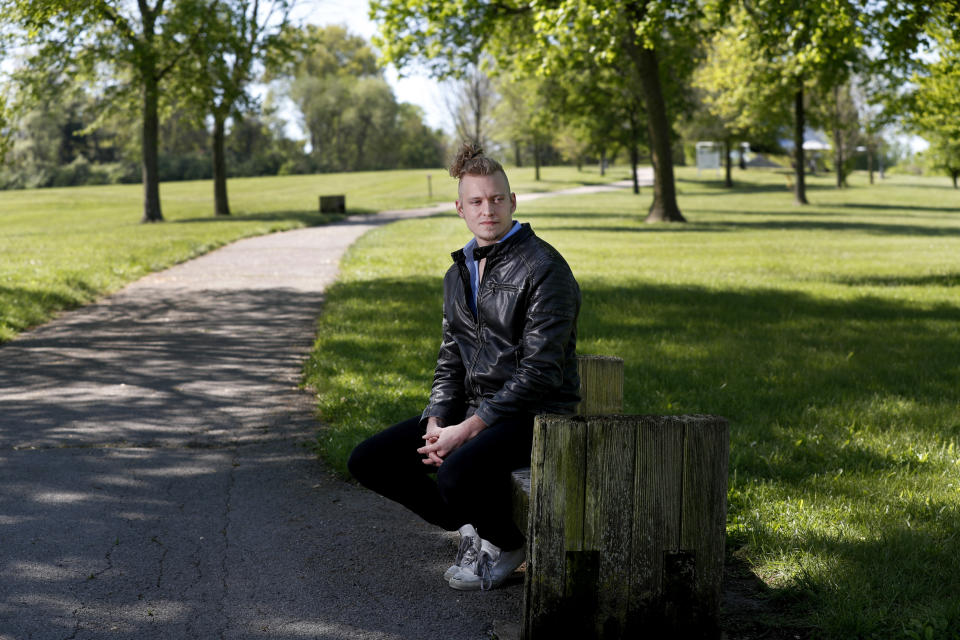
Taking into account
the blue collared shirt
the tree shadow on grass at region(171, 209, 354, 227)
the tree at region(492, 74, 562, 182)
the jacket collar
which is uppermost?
the tree at region(492, 74, 562, 182)

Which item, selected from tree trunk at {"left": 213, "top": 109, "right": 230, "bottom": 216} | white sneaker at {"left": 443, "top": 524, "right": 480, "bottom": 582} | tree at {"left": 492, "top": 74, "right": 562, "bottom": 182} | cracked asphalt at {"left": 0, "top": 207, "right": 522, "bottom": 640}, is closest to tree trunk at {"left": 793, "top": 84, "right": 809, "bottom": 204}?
tree at {"left": 492, "top": 74, "right": 562, "bottom": 182}

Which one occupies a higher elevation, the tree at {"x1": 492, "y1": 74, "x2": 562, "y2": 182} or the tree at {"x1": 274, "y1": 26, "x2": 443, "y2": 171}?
the tree at {"x1": 274, "y1": 26, "x2": 443, "y2": 171}

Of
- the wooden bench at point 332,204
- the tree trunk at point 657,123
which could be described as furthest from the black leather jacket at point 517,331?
the wooden bench at point 332,204

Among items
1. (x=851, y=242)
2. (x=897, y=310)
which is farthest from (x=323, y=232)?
(x=897, y=310)

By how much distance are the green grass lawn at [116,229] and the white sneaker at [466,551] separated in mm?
7347

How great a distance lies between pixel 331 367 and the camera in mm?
7871

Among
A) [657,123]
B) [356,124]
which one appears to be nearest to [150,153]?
[657,123]

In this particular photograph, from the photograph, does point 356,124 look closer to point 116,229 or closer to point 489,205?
point 116,229

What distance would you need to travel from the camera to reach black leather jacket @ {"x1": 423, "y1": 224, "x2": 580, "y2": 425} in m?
A: 3.51

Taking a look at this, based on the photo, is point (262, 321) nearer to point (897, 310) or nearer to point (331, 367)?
point (331, 367)

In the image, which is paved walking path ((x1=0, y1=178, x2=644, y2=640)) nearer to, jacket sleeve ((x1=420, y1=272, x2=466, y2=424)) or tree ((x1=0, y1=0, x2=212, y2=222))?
jacket sleeve ((x1=420, y1=272, x2=466, y2=424))

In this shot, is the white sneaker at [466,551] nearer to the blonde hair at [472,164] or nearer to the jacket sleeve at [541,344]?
the jacket sleeve at [541,344]

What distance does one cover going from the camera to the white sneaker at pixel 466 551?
3.88 meters

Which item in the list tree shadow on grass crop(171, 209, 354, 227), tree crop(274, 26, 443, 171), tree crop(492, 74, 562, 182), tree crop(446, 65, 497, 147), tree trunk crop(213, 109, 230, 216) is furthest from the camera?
tree crop(274, 26, 443, 171)
